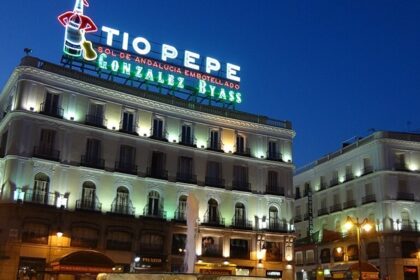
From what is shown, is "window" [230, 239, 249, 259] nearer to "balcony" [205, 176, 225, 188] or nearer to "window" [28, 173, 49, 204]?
"balcony" [205, 176, 225, 188]

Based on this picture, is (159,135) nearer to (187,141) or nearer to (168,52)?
(187,141)

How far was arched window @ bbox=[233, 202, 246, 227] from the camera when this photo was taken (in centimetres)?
4569

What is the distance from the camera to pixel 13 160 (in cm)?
3719

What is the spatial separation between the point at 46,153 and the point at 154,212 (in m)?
9.91

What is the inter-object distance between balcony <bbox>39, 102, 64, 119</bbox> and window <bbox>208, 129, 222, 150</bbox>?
13.6m

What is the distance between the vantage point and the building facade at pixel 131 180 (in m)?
37.2

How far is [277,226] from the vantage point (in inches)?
1857

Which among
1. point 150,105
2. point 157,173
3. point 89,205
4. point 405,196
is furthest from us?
point 405,196

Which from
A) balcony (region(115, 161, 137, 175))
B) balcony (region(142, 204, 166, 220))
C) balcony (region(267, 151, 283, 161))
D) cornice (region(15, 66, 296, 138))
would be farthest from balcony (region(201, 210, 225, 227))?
cornice (region(15, 66, 296, 138))

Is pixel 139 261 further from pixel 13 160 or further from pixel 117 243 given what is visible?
pixel 13 160

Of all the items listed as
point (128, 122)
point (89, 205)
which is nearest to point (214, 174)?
point (128, 122)

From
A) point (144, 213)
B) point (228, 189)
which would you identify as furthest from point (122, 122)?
point (228, 189)

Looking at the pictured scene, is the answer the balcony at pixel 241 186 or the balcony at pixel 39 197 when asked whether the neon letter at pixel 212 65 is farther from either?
the balcony at pixel 39 197

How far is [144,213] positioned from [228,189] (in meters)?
8.32
